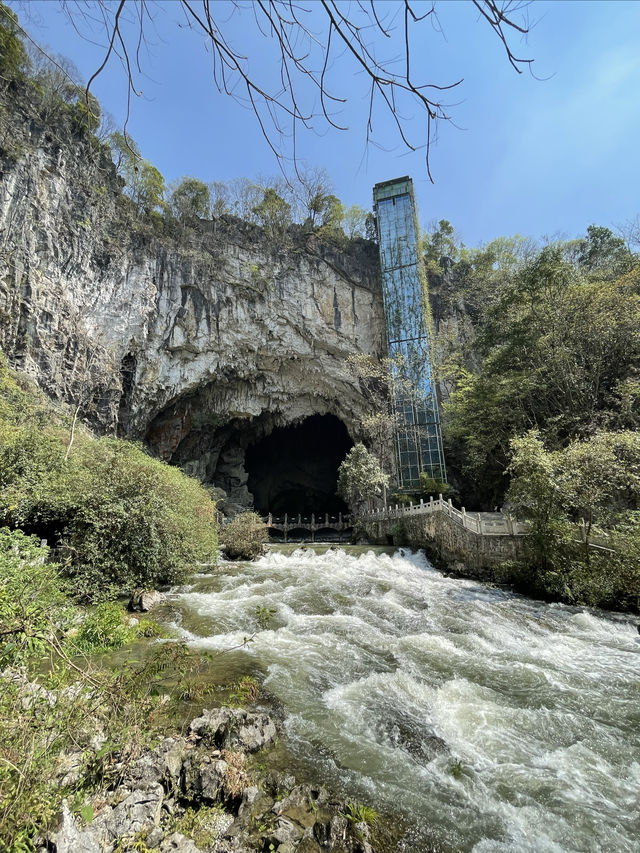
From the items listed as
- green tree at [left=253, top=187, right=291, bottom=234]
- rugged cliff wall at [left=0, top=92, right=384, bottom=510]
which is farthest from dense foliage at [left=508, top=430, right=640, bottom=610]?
green tree at [left=253, top=187, right=291, bottom=234]

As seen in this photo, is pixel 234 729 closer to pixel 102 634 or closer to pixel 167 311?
pixel 102 634

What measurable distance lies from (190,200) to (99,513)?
2324cm

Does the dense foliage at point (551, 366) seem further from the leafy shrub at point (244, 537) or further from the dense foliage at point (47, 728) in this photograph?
the dense foliage at point (47, 728)

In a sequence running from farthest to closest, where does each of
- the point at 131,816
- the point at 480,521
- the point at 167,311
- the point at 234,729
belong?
the point at 167,311
the point at 480,521
the point at 234,729
the point at 131,816

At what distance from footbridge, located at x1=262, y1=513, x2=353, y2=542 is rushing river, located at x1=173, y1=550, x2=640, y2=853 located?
16.7m

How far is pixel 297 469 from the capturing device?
96.5 feet

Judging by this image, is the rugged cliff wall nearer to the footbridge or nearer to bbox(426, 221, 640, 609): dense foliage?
the footbridge

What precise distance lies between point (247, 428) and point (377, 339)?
1033 cm

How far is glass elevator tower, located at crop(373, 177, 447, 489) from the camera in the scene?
20156 millimetres

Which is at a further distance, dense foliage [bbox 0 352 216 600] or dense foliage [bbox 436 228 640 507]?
dense foliage [bbox 436 228 640 507]

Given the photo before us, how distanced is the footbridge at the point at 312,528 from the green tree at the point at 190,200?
19.2 metres

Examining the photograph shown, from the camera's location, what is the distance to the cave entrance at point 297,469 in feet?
93.1

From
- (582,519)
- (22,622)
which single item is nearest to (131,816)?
(22,622)

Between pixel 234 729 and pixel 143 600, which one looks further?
pixel 143 600
